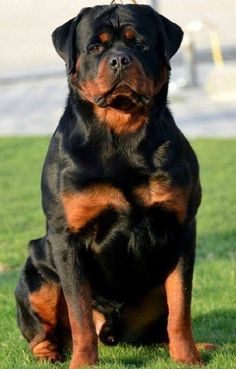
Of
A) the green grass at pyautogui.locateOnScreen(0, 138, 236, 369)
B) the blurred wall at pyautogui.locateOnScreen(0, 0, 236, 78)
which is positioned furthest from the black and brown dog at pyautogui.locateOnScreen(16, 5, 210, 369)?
the blurred wall at pyautogui.locateOnScreen(0, 0, 236, 78)

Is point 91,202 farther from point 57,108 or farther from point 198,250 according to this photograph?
point 57,108

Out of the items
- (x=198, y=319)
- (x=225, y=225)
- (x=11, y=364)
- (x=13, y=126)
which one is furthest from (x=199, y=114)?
(x=11, y=364)

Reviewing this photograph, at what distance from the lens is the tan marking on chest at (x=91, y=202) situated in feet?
16.0

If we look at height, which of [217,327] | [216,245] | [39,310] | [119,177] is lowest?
[216,245]

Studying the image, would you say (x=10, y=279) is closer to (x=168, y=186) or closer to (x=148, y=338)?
(x=148, y=338)

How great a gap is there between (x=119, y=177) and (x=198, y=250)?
3847 millimetres

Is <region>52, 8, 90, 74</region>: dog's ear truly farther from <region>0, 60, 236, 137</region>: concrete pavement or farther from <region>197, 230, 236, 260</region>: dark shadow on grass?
<region>0, 60, 236, 137</region>: concrete pavement

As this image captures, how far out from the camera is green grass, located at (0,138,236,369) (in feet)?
17.7

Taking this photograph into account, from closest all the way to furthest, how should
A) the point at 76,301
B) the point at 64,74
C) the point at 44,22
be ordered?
the point at 76,301, the point at 64,74, the point at 44,22

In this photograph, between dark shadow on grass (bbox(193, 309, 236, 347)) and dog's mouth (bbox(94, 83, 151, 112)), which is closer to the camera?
dog's mouth (bbox(94, 83, 151, 112))

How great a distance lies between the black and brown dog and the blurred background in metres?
5.33

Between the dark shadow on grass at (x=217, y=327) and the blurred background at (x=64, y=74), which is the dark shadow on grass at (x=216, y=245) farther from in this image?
the dark shadow on grass at (x=217, y=327)

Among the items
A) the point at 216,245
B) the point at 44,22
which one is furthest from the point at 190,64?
the point at 216,245

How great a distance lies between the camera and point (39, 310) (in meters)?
5.45
